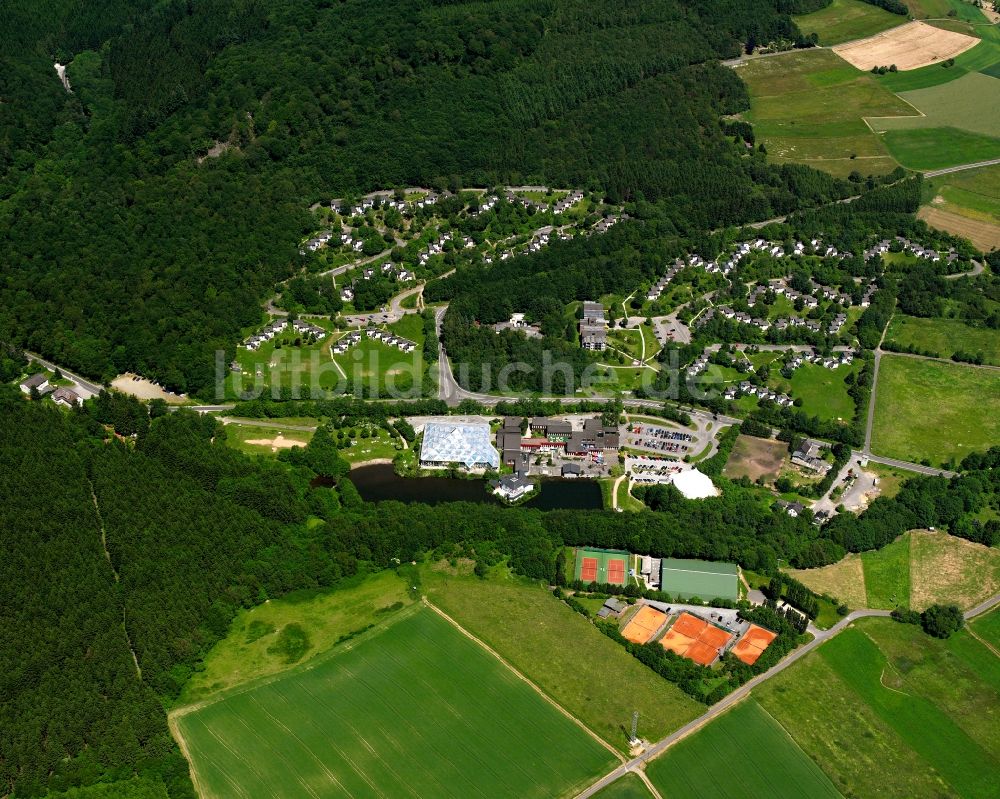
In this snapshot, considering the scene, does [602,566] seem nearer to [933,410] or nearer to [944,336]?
[933,410]

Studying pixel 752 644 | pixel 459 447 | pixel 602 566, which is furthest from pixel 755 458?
pixel 459 447

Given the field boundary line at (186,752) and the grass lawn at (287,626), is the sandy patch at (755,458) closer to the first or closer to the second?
the grass lawn at (287,626)

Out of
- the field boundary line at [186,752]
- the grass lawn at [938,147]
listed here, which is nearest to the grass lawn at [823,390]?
the grass lawn at [938,147]

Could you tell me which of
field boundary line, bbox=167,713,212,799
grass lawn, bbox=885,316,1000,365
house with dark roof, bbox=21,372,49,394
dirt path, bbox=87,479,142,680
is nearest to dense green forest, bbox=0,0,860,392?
house with dark roof, bbox=21,372,49,394

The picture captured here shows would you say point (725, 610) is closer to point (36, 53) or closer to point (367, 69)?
point (367, 69)

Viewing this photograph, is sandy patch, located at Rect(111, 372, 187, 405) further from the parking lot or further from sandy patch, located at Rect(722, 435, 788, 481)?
sandy patch, located at Rect(722, 435, 788, 481)
